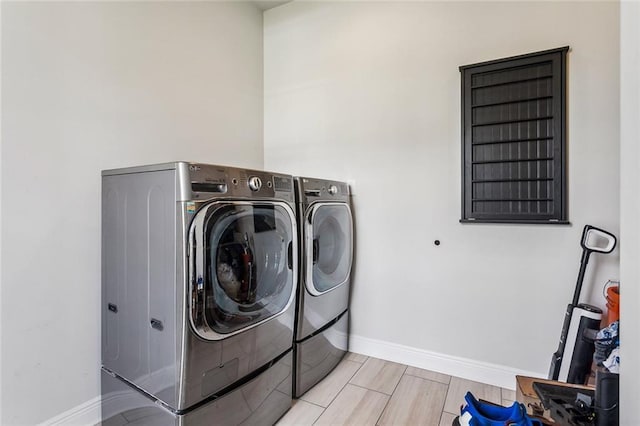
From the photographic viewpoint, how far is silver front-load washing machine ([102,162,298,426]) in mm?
1249

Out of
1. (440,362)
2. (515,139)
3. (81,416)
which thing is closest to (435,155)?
(515,139)

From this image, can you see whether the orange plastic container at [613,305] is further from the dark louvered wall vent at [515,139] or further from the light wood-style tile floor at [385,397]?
the light wood-style tile floor at [385,397]

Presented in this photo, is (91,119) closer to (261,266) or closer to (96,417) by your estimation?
(261,266)

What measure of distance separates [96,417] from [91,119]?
160 cm

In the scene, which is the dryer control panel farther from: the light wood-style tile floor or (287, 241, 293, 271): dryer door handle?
the light wood-style tile floor

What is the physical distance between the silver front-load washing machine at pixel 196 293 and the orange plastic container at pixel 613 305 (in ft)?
5.56

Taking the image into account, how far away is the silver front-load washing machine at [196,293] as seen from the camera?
1.25 metres

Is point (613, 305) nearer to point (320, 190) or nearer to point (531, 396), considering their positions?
point (531, 396)

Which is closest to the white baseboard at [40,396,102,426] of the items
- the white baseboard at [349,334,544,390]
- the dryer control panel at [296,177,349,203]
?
the dryer control panel at [296,177,349,203]

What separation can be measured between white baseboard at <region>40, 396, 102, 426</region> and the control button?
4.74 ft

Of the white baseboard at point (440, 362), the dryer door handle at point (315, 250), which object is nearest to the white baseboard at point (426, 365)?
the white baseboard at point (440, 362)

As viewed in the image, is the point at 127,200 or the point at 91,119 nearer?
the point at 127,200

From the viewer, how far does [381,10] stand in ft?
7.92

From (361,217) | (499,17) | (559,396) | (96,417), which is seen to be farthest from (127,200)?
(499,17)
